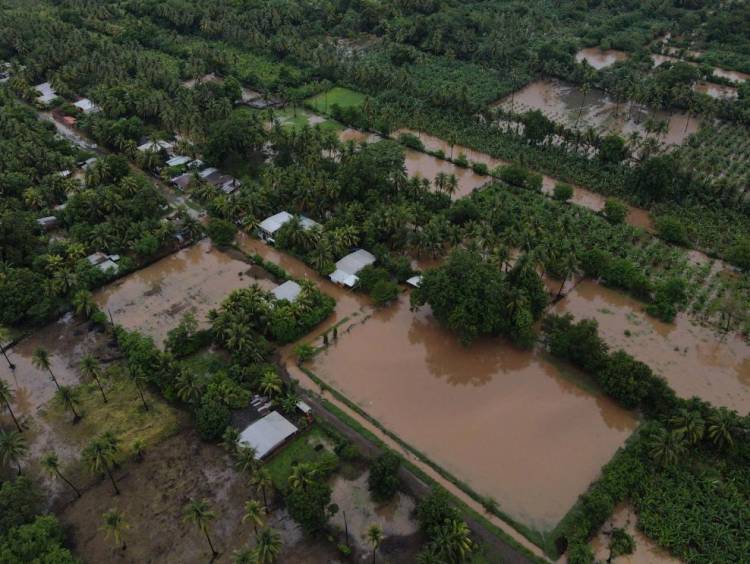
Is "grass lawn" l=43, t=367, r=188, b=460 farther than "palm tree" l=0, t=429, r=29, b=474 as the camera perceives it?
Yes

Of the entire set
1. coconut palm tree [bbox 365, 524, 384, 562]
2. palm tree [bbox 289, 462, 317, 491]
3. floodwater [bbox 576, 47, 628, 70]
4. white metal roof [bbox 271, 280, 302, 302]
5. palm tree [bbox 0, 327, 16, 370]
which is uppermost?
floodwater [bbox 576, 47, 628, 70]

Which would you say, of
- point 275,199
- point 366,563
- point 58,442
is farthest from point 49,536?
point 275,199

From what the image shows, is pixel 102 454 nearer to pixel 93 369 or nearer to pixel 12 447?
pixel 12 447

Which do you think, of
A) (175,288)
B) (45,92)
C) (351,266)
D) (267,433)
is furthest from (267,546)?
(45,92)

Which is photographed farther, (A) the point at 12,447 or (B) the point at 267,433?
(B) the point at 267,433

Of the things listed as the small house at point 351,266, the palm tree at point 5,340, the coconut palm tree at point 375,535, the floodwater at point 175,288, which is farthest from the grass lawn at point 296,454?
the palm tree at point 5,340

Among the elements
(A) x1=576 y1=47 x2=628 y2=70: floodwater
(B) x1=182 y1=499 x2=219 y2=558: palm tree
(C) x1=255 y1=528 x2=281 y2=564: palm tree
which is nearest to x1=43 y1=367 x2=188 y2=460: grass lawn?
(B) x1=182 y1=499 x2=219 y2=558: palm tree

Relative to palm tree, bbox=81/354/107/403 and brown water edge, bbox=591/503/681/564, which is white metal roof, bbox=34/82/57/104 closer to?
palm tree, bbox=81/354/107/403
